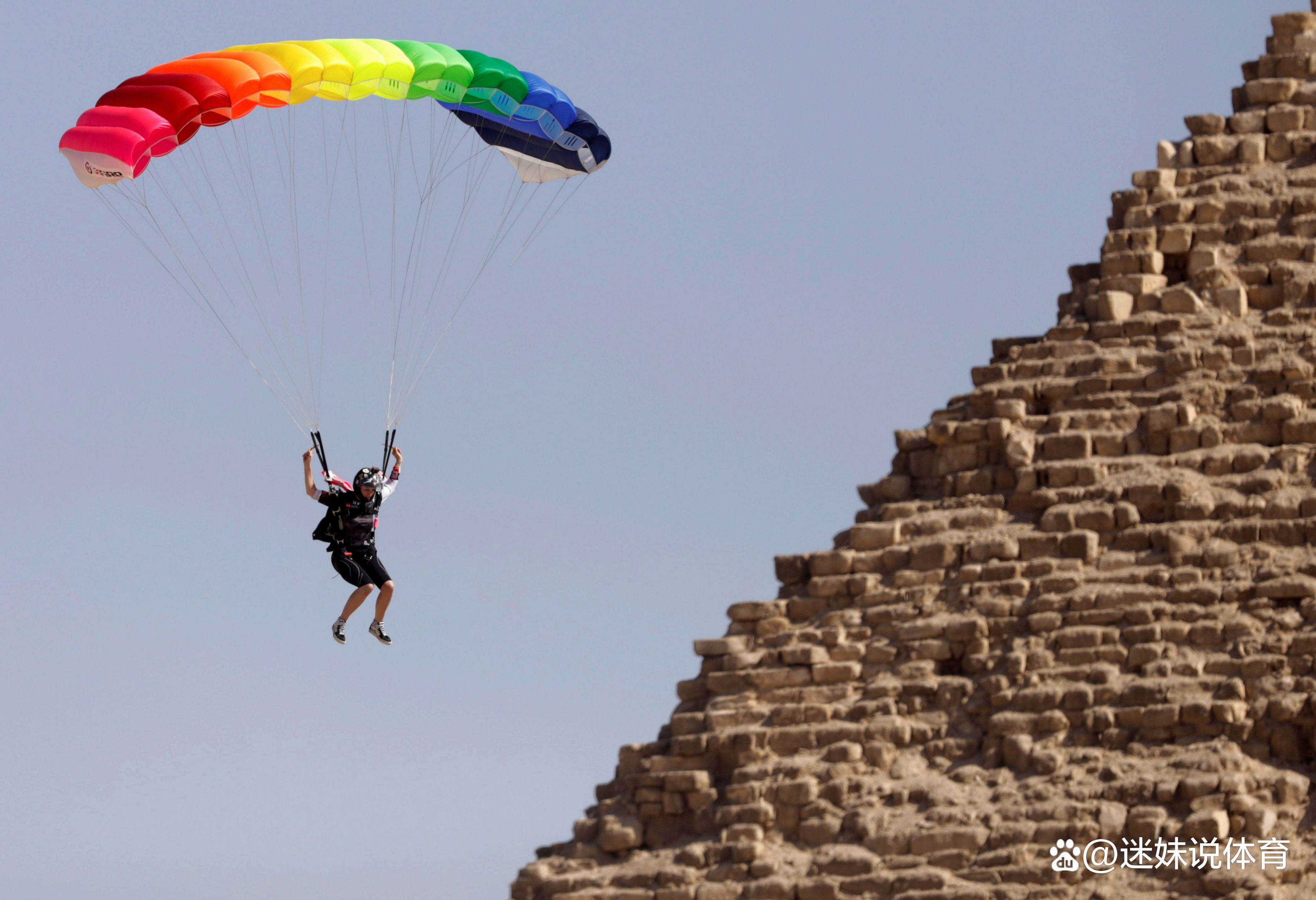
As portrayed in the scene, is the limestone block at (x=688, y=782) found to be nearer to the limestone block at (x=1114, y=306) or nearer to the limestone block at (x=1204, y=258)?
the limestone block at (x=1114, y=306)

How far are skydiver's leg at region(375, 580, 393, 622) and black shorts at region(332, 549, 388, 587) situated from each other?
0.12ft

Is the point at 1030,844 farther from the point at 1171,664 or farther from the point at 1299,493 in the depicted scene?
the point at 1299,493

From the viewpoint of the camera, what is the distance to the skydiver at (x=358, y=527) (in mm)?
24125

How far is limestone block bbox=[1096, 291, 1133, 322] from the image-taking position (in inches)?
885

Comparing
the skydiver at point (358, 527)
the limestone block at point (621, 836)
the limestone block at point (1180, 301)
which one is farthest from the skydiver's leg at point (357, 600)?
the limestone block at point (1180, 301)

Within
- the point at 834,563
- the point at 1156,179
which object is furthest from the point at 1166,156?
the point at 834,563

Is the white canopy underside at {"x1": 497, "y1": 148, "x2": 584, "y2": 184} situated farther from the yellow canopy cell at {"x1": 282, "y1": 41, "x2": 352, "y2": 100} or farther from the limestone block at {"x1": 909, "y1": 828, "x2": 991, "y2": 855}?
the limestone block at {"x1": 909, "y1": 828, "x2": 991, "y2": 855}

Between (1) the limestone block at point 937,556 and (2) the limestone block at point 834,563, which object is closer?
(1) the limestone block at point 937,556

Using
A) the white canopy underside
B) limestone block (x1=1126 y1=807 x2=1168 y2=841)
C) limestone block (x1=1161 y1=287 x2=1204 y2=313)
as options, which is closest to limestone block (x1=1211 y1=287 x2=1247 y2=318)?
limestone block (x1=1161 y1=287 x2=1204 y2=313)

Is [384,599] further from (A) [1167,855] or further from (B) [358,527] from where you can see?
(A) [1167,855]

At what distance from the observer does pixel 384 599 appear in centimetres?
2448

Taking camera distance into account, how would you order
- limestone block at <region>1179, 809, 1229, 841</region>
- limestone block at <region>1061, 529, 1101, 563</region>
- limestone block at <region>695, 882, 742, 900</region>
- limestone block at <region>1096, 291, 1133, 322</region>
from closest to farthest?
limestone block at <region>1179, 809, 1229, 841</region>
limestone block at <region>695, 882, 742, 900</region>
limestone block at <region>1061, 529, 1101, 563</region>
limestone block at <region>1096, 291, 1133, 322</region>

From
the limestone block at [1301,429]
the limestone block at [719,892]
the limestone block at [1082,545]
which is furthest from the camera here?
the limestone block at [1082,545]

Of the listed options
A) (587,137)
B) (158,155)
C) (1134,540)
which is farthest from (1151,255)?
(158,155)
